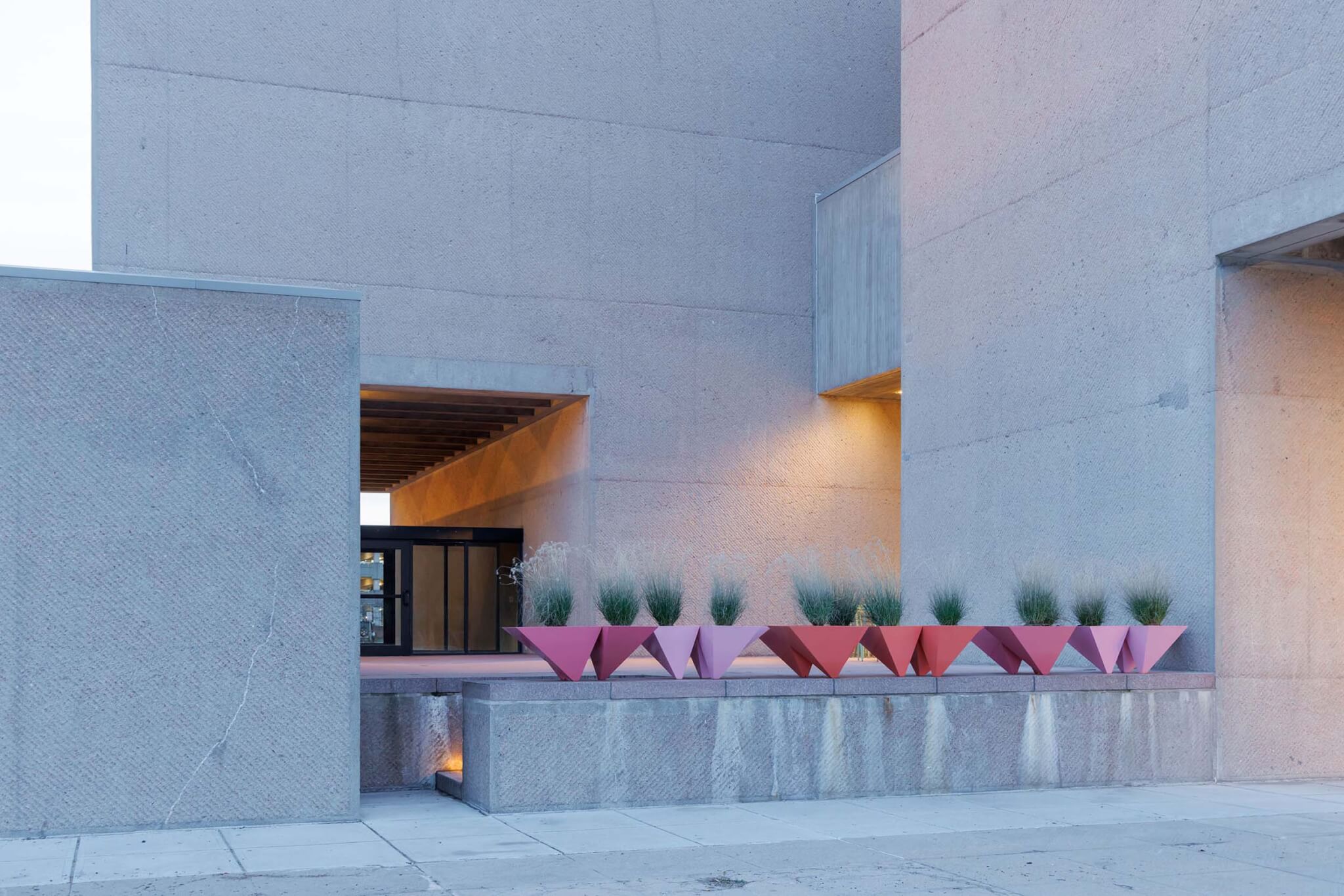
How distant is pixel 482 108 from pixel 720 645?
976 cm

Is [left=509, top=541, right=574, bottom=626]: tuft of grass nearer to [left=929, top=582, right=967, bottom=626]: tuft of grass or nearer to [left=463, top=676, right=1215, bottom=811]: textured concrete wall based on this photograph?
[left=463, top=676, right=1215, bottom=811]: textured concrete wall

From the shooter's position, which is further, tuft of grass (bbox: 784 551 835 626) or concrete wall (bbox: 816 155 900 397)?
concrete wall (bbox: 816 155 900 397)

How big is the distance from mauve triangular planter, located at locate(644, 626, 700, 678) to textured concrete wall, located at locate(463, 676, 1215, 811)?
177 millimetres

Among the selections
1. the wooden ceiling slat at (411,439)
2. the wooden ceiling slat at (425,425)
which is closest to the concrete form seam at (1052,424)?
the wooden ceiling slat at (425,425)

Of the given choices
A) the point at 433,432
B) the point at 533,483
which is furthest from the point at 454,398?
the point at 433,432

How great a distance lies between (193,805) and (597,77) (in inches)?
465

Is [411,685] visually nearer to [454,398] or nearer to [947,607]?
[947,607]

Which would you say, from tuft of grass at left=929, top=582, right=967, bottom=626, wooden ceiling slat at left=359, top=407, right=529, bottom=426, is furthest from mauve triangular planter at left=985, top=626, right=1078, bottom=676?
wooden ceiling slat at left=359, top=407, right=529, bottom=426

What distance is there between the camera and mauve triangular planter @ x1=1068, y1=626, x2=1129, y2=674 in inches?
412

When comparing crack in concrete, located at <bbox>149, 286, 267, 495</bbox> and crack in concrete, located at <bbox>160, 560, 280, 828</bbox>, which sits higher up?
crack in concrete, located at <bbox>149, 286, 267, 495</bbox>

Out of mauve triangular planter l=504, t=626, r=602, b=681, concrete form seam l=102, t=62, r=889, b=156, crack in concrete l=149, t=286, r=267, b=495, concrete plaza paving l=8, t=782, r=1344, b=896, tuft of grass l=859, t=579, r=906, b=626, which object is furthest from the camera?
concrete form seam l=102, t=62, r=889, b=156

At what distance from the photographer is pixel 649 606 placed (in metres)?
9.80

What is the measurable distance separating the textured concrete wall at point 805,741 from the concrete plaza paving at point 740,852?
0.72ft

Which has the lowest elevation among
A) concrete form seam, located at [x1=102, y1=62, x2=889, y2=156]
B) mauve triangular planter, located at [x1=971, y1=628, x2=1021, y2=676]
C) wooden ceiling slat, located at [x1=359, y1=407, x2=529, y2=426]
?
mauve triangular planter, located at [x1=971, y1=628, x2=1021, y2=676]
